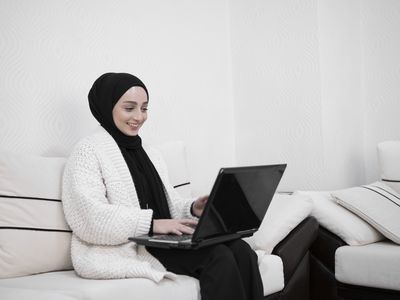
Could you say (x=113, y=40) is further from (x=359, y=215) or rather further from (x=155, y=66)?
(x=359, y=215)

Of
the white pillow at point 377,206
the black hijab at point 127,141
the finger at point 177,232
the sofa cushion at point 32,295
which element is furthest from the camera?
the white pillow at point 377,206

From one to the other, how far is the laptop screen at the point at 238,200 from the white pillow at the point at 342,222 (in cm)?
69

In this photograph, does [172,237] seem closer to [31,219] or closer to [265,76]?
[31,219]

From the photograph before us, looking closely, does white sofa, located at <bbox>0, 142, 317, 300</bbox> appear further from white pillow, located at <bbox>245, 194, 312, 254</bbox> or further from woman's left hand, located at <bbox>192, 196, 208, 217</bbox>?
woman's left hand, located at <bbox>192, 196, 208, 217</bbox>

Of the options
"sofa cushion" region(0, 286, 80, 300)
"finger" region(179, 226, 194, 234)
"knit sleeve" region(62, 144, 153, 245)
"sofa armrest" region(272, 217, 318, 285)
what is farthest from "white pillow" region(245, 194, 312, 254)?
"sofa cushion" region(0, 286, 80, 300)

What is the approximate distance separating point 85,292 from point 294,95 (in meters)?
2.13

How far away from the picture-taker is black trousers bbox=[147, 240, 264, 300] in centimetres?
181

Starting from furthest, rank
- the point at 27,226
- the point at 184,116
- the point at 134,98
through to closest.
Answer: the point at 184,116 < the point at 134,98 < the point at 27,226

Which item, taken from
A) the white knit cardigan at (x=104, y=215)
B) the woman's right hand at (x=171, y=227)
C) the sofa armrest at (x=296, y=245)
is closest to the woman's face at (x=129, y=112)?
the white knit cardigan at (x=104, y=215)

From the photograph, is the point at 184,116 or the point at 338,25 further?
the point at 338,25

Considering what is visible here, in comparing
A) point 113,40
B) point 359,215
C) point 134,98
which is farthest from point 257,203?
point 113,40

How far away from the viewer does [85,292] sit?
5.12ft

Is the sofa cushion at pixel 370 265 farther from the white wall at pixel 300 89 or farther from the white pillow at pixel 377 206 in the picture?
the white wall at pixel 300 89

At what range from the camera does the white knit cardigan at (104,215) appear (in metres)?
1.78
